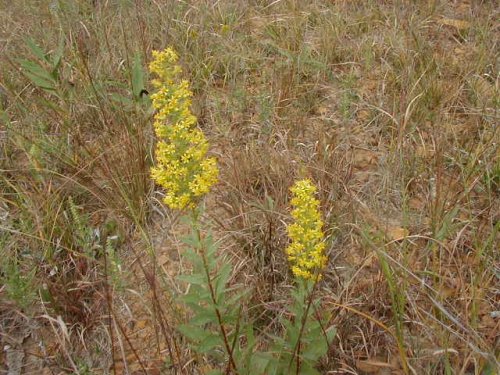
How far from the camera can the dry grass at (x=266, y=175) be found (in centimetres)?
178

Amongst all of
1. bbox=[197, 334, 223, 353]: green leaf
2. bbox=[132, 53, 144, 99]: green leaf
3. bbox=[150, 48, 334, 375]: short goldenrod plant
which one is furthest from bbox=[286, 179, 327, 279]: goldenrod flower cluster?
bbox=[132, 53, 144, 99]: green leaf

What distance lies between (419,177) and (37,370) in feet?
6.39

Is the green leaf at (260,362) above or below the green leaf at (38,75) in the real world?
below

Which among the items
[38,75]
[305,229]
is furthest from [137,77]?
[305,229]

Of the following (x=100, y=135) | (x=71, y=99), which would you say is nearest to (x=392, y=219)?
(x=100, y=135)

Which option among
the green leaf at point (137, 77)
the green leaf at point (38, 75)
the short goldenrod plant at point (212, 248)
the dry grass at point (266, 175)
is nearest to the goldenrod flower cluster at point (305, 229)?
the short goldenrod plant at point (212, 248)

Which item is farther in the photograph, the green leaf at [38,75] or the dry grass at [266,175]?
the green leaf at [38,75]

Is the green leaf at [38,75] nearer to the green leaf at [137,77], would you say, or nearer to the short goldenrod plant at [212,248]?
the green leaf at [137,77]

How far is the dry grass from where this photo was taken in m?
1.78

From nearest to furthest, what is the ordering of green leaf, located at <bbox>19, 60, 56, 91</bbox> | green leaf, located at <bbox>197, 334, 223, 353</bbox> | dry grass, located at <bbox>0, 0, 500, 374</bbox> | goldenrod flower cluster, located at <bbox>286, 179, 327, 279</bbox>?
goldenrod flower cluster, located at <bbox>286, 179, 327, 279</bbox> → green leaf, located at <bbox>197, 334, 223, 353</bbox> → dry grass, located at <bbox>0, 0, 500, 374</bbox> → green leaf, located at <bbox>19, 60, 56, 91</bbox>

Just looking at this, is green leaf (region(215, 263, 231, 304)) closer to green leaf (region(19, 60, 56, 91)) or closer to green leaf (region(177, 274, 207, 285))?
green leaf (region(177, 274, 207, 285))

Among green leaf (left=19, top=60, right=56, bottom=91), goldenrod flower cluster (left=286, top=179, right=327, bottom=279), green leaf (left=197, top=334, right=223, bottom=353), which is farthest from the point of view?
green leaf (left=19, top=60, right=56, bottom=91)

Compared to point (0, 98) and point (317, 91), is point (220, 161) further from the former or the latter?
point (0, 98)

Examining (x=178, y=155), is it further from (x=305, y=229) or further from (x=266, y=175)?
(x=266, y=175)
